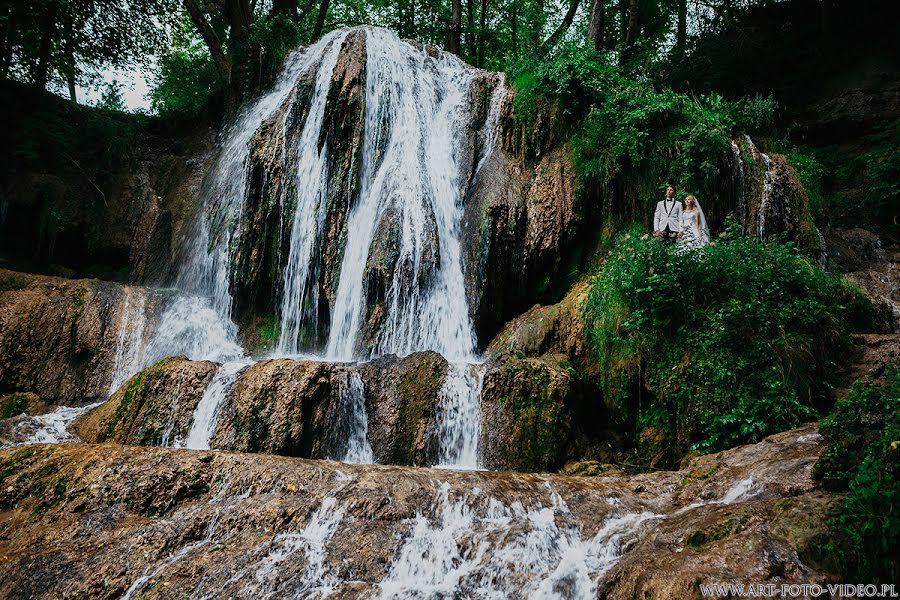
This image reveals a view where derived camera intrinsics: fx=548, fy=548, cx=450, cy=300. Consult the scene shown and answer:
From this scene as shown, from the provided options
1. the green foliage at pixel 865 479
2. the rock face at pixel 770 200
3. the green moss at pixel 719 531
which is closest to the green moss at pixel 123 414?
the green moss at pixel 719 531

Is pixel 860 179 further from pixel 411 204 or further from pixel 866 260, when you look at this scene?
pixel 411 204

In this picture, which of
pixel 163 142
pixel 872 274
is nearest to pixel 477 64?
pixel 163 142

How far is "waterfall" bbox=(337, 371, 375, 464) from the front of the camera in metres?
7.77

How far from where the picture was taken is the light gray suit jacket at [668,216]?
10141 millimetres

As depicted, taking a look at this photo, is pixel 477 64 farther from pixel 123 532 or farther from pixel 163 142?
pixel 123 532

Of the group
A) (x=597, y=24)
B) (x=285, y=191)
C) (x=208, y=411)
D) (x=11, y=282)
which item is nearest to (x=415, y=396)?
(x=208, y=411)

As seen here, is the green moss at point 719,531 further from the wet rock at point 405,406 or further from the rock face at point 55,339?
the rock face at point 55,339

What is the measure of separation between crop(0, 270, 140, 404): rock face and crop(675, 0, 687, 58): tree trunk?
60.5 feet

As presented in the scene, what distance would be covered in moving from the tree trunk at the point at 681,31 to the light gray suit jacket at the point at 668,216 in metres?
10.9

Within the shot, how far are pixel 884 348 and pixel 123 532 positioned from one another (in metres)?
9.21

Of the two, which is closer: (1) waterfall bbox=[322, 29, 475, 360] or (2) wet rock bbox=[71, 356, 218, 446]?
(2) wet rock bbox=[71, 356, 218, 446]

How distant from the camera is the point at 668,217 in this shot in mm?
10188

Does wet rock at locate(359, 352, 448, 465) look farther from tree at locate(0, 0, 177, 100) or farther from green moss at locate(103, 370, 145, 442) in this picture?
tree at locate(0, 0, 177, 100)

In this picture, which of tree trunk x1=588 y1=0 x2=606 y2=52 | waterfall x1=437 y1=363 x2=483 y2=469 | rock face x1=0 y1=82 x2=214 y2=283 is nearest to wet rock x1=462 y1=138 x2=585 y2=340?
waterfall x1=437 y1=363 x2=483 y2=469
